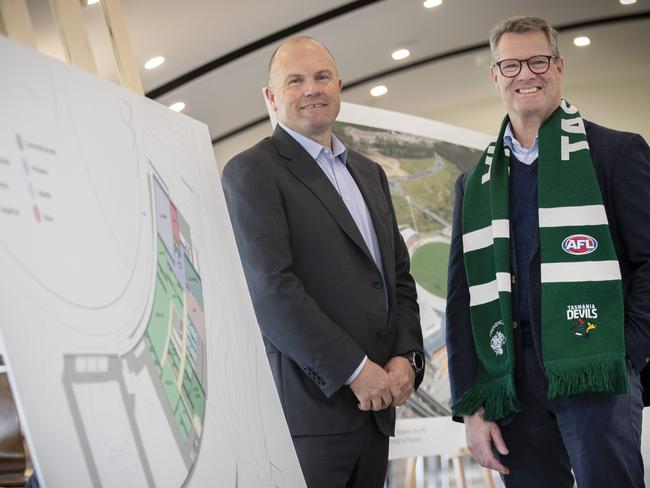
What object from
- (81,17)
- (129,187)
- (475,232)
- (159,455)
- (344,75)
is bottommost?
(159,455)

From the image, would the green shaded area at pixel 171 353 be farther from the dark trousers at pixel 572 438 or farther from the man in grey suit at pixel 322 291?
the dark trousers at pixel 572 438

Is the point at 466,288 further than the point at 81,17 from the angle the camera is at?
Yes

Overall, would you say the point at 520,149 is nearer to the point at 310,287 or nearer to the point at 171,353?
the point at 310,287

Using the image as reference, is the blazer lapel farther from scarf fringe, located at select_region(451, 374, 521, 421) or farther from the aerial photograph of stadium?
the aerial photograph of stadium

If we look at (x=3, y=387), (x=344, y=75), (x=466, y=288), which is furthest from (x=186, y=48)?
(x=466, y=288)

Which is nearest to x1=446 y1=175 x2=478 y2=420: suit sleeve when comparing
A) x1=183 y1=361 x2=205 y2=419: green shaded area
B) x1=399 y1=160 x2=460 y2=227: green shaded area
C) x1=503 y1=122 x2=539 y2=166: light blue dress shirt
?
x1=503 y1=122 x2=539 y2=166: light blue dress shirt

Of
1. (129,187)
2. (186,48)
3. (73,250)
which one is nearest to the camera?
(73,250)

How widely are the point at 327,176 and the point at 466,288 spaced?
0.47 m

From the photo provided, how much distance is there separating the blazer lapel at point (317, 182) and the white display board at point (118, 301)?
541 millimetres

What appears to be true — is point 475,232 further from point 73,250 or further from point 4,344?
point 4,344

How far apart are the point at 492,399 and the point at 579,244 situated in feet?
1.37

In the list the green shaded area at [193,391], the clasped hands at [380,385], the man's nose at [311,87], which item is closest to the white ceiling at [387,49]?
the man's nose at [311,87]

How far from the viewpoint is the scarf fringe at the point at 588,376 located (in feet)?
6.03

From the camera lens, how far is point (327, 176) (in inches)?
87.4
